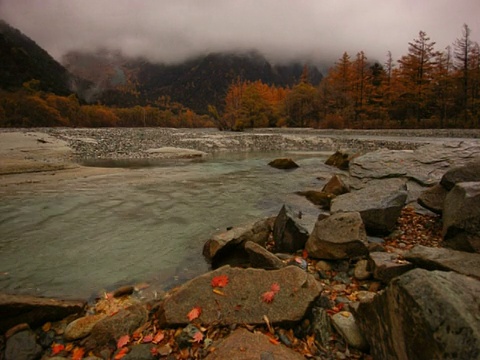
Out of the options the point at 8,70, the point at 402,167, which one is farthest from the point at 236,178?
the point at 8,70

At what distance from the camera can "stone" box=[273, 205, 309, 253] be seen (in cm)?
505

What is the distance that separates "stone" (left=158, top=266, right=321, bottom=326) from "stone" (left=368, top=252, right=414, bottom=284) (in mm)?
1108

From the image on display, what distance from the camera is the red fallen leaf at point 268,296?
9.98 feet

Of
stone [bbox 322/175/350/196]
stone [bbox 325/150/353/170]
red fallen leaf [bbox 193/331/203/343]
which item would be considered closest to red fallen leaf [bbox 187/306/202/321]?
red fallen leaf [bbox 193/331/203/343]

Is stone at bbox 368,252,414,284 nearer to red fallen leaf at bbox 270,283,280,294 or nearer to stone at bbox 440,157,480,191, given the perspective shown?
red fallen leaf at bbox 270,283,280,294

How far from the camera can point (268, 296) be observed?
3.08m

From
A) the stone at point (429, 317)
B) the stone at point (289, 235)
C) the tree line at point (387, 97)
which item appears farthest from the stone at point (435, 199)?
the tree line at point (387, 97)

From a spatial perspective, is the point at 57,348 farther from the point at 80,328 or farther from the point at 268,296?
the point at 268,296

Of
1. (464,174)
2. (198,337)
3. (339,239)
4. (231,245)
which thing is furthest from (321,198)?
(198,337)

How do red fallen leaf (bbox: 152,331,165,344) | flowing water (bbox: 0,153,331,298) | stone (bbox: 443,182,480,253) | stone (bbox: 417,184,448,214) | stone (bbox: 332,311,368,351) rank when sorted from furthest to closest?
1. stone (bbox: 417,184,448,214)
2. flowing water (bbox: 0,153,331,298)
3. stone (bbox: 443,182,480,253)
4. red fallen leaf (bbox: 152,331,165,344)
5. stone (bbox: 332,311,368,351)

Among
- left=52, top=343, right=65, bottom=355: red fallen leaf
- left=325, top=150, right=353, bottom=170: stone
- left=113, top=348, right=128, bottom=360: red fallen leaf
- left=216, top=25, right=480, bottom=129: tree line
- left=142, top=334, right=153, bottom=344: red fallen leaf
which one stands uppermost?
left=216, top=25, right=480, bottom=129: tree line

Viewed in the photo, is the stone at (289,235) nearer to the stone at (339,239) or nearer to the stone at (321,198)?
the stone at (339,239)

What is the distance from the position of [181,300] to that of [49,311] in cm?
162

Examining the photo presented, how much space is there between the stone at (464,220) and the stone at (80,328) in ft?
16.4
